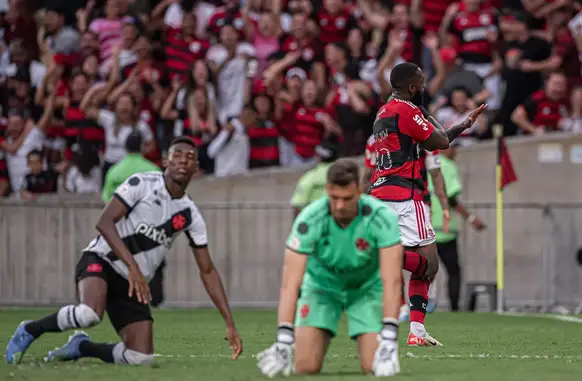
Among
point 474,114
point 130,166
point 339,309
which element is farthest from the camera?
point 130,166

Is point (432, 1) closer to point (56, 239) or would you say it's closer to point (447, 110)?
point (447, 110)

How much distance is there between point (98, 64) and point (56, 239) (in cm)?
404

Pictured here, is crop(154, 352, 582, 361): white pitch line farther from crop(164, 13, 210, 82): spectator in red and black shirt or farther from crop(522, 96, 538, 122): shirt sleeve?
crop(164, 13, 210, 82): spectator in red and black shirt

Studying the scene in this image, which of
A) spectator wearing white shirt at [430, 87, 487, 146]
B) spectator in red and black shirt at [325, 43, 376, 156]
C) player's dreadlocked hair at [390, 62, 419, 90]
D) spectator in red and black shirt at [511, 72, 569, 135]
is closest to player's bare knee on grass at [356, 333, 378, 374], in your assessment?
player's dreadlocked hair at [390, 62, 419, 90]

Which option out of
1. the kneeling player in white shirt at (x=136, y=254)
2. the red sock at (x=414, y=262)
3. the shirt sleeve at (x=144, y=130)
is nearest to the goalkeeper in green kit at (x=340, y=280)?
the kneeling player in white shirt at (x=136, y=254)

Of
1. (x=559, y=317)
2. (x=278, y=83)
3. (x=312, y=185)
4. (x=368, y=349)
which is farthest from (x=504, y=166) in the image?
(x=368, y=349)

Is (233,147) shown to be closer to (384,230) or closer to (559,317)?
(559,317)

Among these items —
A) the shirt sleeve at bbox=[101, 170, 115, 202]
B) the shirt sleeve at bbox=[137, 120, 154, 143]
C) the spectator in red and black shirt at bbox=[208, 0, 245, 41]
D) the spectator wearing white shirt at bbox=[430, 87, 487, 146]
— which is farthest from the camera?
the spectator in red and black shirt at bbox=[208, 0, 245, 41]

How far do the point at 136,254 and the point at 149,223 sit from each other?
0.85ft

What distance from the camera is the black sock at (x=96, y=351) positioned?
999 cm

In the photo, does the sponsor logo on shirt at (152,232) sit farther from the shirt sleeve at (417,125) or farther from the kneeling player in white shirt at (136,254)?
the shirt sleeve at (417,125)

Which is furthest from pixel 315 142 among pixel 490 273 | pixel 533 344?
pixel 533 344

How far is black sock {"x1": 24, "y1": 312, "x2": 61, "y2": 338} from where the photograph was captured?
966 cm

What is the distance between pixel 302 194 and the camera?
2011 cm
